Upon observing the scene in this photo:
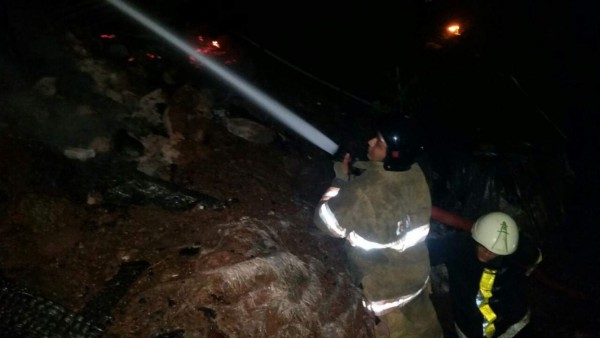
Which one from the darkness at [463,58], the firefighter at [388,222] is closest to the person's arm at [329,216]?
the firefighter at [388,222]

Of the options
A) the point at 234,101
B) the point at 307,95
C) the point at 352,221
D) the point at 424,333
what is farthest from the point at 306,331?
the point at 307,95

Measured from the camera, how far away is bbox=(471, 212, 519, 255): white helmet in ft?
10.9

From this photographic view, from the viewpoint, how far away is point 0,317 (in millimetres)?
2254

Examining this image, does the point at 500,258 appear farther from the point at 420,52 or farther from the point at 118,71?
the point at 420,52

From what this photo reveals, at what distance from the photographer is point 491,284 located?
3248 mm

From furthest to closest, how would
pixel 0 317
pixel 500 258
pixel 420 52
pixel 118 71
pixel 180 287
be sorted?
pixel 420 52 → pixel 118 71 → pixel 500 258 → pixel 180 287 → pixel 0 317

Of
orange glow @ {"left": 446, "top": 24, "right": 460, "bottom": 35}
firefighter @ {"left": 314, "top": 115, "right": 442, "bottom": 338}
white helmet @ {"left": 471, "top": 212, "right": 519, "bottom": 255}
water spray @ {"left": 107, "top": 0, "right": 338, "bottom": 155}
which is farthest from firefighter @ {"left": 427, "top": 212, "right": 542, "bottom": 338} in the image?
orange glow @ {"left": 446, "top": 24, "right": 460, "bottom": 35}

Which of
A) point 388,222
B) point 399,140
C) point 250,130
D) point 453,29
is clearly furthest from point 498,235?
point 453,29

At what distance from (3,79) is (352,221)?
358 cm

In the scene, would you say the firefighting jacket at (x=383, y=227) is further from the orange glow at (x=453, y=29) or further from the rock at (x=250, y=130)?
the orange glow at (x=453, y=29)

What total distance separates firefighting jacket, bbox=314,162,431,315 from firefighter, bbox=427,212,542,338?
48 centimetres

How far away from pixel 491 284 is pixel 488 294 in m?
0.10

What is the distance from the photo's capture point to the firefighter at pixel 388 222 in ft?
9.09

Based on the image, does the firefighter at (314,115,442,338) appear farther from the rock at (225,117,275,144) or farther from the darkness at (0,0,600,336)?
the darkness at (0,0,600,336)
